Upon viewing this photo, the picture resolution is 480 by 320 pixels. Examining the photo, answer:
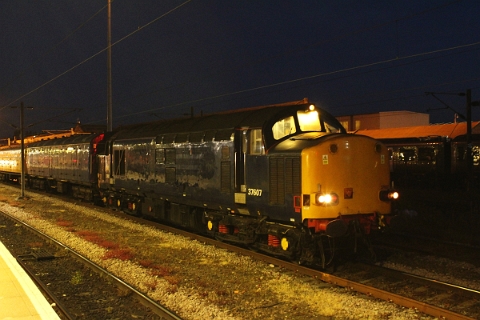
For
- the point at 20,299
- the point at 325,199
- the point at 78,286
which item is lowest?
the point at 78,286

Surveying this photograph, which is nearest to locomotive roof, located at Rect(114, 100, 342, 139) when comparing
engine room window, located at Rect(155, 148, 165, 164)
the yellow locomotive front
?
engine room window, located at Rect(155, 148, 165, 164)

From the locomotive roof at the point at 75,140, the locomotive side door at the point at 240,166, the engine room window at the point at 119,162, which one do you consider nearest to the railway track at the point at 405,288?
the locomotive side door at the point at 240,166

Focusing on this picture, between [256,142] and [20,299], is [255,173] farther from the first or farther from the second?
[20,299]

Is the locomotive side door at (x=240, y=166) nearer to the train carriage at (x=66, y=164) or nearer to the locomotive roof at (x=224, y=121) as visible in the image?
the locomotive roof at (x=224, y=121)

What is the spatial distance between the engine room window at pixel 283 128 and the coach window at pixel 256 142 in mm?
361

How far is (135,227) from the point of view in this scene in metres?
16.8

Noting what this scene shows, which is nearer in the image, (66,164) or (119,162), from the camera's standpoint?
(119,162)

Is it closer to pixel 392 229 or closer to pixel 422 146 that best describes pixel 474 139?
pixel 422 146

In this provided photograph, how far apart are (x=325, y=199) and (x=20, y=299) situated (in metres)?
5.72

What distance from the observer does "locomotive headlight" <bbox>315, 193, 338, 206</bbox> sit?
31.6 feet

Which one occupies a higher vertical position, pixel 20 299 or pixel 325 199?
pixel 325 199

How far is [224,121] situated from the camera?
12891 millimetres

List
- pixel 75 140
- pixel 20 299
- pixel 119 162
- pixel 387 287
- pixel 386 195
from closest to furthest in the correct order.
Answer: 1. pixel 20 299
2. pixel 387 287
3. pixel 386 195
4. pixel 119 162
5. pixel 75 140

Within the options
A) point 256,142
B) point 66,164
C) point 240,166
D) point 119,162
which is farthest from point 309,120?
point 66,164
